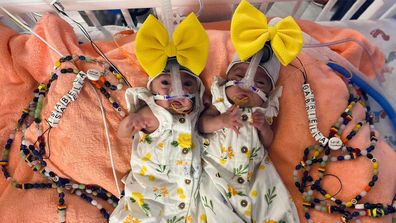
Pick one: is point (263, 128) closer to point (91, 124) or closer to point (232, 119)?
point (232, 119)

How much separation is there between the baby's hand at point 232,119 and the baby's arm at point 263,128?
60 mm

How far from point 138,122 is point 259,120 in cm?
42

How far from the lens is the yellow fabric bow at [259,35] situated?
3.24 feet

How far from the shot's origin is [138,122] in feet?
3.71

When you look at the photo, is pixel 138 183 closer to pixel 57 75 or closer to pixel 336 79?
pixel 57 75

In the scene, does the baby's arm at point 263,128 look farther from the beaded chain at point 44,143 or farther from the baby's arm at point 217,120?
the beaded chain at point 44,143

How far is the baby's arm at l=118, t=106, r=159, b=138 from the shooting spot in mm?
1130

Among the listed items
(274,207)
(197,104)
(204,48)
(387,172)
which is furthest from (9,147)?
(387,172)

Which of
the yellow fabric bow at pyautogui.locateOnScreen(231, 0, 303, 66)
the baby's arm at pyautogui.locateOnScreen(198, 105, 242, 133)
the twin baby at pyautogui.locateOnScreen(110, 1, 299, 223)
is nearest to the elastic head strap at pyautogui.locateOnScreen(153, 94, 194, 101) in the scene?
the twin baby at pyautogui.locateOnScreen(110, 1, 299, 223)

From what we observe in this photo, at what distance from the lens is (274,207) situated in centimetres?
111

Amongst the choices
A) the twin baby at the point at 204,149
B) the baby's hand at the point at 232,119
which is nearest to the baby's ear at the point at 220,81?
the twin baby at the point at 204,149

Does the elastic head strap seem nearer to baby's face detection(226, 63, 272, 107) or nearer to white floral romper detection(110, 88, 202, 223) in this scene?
white floral romper detection(110, 88, 202, 223)

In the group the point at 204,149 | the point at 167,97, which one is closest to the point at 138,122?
the point at 167,97

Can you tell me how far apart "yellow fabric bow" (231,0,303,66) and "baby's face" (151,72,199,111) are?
0.22 m
